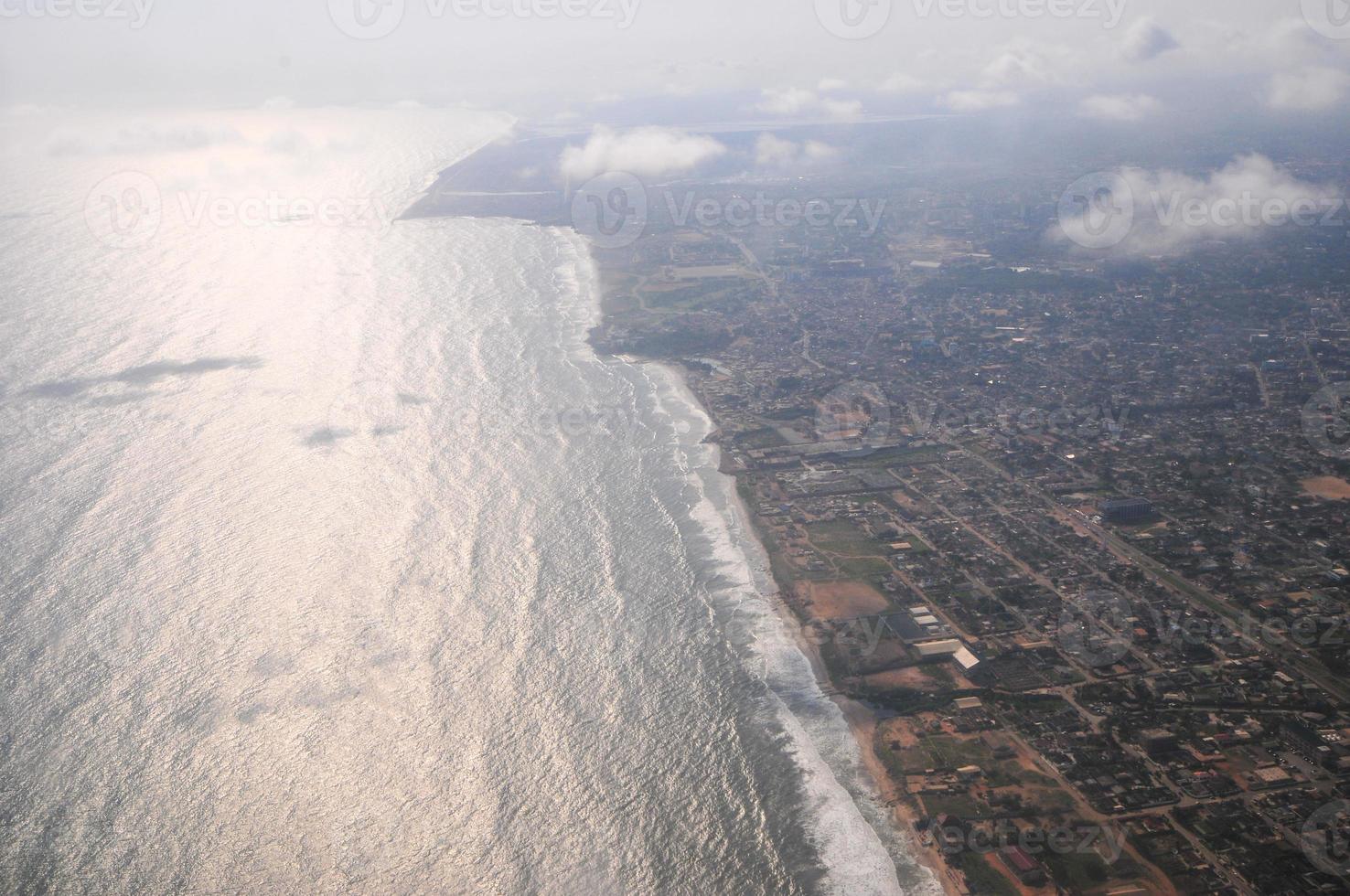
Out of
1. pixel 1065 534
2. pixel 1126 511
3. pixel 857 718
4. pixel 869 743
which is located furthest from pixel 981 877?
pixel 1126 511

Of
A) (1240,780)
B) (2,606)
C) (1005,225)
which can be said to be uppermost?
(1005,225)

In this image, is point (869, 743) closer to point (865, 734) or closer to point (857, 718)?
point (865, 734)

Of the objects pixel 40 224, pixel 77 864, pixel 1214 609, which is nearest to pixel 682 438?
pixel 1214 609

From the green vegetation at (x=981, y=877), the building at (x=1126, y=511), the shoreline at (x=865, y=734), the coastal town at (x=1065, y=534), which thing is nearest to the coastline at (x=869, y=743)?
the shoreline at (x=865, y=734)

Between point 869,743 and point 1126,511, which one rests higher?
point 1126,511

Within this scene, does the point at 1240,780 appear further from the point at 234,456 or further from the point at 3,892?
the point at 234,456

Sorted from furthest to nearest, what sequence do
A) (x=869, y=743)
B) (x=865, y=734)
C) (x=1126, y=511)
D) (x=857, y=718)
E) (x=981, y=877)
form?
(x=1126, y=511)
(x=857, y=718)
(x=865, y=734)
(x=869, y=743)
(x=981, y=877)

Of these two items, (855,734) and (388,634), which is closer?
(855,734)
